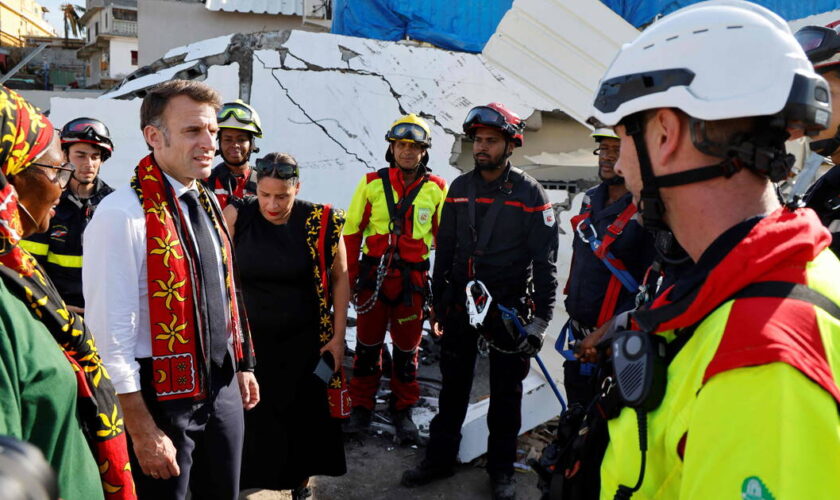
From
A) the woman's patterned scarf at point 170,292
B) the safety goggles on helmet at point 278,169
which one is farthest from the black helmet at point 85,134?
the woman's patterned scarf at point 170,292

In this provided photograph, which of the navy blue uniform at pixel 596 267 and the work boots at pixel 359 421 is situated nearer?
the navy blue uniform at pixel 596 267

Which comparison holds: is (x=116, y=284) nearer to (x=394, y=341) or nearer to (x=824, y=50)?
(x=824, y=50)

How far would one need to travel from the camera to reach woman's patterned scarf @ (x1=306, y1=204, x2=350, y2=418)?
3.34 meters

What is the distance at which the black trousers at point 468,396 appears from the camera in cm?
367

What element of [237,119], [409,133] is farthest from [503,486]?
[237,119]

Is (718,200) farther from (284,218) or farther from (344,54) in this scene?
(344,54)

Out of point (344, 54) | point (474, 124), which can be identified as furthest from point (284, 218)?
point (344, 54)

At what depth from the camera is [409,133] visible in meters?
4.80

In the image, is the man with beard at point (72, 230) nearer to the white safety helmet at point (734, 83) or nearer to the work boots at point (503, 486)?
the work boots at point (503, 486)

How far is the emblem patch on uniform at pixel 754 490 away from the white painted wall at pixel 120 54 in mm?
36234

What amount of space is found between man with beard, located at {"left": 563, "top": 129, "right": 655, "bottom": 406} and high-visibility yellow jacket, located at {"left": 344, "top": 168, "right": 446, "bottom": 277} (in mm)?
1451

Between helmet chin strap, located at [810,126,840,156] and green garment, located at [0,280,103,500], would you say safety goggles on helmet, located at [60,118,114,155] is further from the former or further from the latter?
helmet chin strap, located at [810,126,840,156]

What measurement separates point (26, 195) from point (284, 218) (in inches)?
75.7

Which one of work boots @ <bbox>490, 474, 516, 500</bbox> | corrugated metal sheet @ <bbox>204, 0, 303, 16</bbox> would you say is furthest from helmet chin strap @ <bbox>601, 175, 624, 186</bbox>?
corrugated metal sheet @ <bbox>204, 0, 303, 16</bbox>
